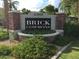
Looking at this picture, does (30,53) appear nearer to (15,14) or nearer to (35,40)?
(35,40)

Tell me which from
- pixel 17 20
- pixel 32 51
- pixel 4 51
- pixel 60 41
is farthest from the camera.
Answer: pixel 17 20

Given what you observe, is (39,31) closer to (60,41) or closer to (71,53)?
(60,41)

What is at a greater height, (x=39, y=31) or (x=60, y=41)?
(x=39, y=31)

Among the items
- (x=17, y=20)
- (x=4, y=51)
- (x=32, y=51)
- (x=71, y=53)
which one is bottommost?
(x=71, y=53)

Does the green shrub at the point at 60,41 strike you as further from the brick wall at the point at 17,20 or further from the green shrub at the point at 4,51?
the green shrub at the point at 4,51

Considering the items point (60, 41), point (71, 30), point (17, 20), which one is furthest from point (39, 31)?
point (71, 30)

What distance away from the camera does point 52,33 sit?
17703 mm

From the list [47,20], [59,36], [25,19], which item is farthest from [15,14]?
[59,36]

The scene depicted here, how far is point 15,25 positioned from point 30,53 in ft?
21.5

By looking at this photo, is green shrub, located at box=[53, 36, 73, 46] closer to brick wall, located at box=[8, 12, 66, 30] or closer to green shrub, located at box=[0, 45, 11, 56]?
brick wall, located at box=[8, 12, 66, 30]

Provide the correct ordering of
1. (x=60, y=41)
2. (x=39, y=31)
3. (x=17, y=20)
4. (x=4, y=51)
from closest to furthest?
1. (x=4, y=51)
2. (x=60, y=41)
3. (x=39, y=31)
4. (x=17, y=20)

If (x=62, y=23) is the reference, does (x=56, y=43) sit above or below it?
below

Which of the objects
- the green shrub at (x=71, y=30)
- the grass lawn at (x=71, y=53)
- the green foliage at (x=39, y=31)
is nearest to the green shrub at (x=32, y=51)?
the grass lawn at (x=71, y=53)

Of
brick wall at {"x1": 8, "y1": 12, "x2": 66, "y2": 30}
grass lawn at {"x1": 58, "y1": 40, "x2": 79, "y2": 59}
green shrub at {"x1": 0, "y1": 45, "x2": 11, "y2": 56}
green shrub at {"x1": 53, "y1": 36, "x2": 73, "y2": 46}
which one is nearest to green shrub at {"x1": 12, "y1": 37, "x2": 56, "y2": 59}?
grass lawn at {"x1": 58, "y1": 40, "x2": 79, "y2": 59}
